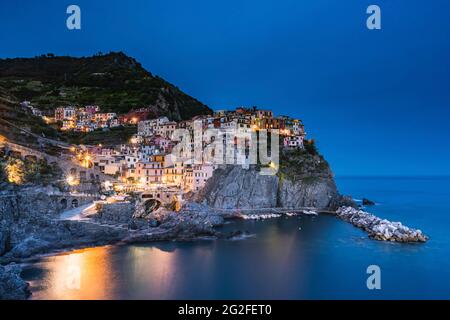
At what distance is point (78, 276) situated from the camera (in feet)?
78.6

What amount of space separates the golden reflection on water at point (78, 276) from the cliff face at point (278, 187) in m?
20.9

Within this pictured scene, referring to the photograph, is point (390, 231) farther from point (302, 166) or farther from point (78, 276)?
point (78, 276)

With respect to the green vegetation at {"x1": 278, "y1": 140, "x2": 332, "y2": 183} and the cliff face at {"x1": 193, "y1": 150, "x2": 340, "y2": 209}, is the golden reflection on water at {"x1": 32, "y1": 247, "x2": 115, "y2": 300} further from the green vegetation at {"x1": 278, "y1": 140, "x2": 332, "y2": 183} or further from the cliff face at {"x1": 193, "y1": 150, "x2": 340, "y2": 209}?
the green vegetation at {"x1": 278, "y1": 140, "x2": 332, "y2": 183}

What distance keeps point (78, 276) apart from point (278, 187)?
33040mm

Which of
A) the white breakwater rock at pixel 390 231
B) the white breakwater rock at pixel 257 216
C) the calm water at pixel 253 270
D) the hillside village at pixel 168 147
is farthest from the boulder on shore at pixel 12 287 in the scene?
the white breakwater rock at pixel 390 231

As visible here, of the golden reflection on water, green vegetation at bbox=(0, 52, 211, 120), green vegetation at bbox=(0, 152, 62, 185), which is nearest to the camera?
the golden reflection on water

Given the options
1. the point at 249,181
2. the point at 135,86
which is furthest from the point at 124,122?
the point at 249,181

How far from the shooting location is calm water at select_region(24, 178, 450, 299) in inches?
885

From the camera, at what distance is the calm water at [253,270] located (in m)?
22.5

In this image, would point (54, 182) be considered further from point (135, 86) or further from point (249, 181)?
point (135, 86)

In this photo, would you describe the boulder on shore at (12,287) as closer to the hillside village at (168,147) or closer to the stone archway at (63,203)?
the stone archway at (63,203)

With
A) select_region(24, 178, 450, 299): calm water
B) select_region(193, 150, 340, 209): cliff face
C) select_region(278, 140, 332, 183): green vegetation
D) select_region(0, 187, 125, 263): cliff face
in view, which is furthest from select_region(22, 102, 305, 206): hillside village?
select_region(24, 178, 450, 299): calm water

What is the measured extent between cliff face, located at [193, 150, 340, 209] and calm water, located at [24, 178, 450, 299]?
12381mm
